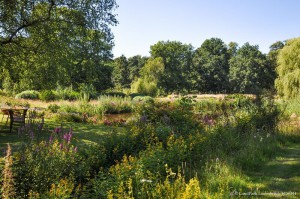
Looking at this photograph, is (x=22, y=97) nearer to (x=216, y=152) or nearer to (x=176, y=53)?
(x=216, y=152)

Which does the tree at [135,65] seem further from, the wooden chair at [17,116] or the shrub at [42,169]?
the shrub at [42,169]

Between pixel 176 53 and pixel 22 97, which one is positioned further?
pixel 176 53

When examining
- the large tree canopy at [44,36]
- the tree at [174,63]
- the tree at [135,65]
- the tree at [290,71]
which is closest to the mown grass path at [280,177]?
the large tree canopy at [44,36]

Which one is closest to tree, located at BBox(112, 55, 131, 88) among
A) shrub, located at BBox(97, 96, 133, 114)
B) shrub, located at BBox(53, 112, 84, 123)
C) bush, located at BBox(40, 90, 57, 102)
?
bush, located at BBox(40, 90, 57, 102)

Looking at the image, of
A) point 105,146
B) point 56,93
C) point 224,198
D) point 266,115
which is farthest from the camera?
point 56,93

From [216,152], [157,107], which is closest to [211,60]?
[157,107]

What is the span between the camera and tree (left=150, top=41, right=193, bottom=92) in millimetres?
51969

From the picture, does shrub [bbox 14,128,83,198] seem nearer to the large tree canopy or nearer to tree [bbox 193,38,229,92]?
the large tree canopy

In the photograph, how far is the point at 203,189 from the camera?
173 inches

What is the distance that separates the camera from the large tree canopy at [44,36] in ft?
36.4

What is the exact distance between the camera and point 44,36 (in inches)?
448

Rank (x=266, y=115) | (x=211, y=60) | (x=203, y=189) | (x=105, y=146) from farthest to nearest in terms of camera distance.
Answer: (x=211, y=60), (x=266, y=115), (x=105, y=146), (x=203, y=189)

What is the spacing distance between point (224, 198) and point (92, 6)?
35.3ft

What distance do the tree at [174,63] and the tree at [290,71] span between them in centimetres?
2902
